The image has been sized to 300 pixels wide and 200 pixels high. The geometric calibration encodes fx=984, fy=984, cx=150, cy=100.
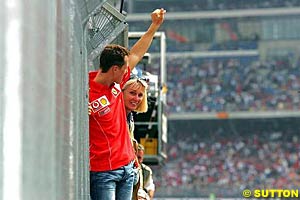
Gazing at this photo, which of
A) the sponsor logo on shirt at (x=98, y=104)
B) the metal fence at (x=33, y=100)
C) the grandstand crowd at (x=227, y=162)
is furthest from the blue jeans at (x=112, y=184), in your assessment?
the grandstand crowd at (x=227, y=162)

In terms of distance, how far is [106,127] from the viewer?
14.5 ft

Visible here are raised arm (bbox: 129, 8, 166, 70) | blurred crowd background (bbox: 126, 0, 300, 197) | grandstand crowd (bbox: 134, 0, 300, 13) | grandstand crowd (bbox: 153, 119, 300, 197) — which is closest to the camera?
raised arm (bbox: 129, 8, 166, 70)

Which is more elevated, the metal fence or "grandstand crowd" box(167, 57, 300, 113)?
"grandstand crowd" box(167, 57, 300, 113)

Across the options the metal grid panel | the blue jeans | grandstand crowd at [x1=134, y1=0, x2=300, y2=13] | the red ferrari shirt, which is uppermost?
grandstand crowd at [x1=134, y1=0, x2=300, y2=13]

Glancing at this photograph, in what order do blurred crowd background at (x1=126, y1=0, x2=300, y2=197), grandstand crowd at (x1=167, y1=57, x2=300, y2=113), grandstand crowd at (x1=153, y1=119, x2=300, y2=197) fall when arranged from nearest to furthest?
grandstand crowd at (x1=153, y1=119, x2=300, y2=197) < blurred crowd background at (x1=126, y1=0, x2=300, y2=197) < grandstand crowd at (x1=167, y1=57, x2=300, y2=113)

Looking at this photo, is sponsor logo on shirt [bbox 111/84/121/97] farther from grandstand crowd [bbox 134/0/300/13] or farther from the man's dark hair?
grandstand crowd [bbox 134/0/300/13]

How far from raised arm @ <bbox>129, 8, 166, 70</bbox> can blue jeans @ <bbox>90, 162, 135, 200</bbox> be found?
1.91 feet

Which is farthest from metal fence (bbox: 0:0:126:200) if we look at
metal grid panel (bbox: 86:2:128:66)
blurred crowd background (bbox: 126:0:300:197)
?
blurred crowd background (bbox: 126:0:300:197)

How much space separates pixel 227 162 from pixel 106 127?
141 feet

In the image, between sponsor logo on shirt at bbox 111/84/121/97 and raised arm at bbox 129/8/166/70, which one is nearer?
sponsor logo on shirt at bbox 111/84/121/97

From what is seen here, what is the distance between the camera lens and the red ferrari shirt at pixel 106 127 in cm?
443

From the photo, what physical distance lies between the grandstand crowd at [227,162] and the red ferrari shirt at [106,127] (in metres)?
38.0

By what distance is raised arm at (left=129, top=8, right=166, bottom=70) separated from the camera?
4.86 meters

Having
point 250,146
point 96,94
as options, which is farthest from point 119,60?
point 250,146
